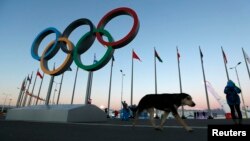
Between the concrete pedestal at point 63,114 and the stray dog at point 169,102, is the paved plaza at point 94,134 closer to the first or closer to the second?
the stray dog at point 169,102

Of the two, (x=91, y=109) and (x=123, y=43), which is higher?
(x=123, y=43)

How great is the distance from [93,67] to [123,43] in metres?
2.97

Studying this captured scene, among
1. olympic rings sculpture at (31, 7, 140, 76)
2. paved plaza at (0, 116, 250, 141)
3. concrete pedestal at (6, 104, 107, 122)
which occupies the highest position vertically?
olympic rings sculpture at (31, 7, 140, 76)

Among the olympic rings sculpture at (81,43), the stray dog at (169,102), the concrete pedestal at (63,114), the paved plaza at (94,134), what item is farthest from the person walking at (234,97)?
the concrete pedestal at (63,114)

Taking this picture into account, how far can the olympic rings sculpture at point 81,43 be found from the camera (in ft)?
48.2

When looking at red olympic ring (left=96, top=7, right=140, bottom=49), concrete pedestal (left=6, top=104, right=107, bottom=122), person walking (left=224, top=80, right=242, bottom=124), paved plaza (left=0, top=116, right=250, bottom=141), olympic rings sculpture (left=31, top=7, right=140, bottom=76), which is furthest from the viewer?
olympic rings sculpture (left=31, top=7, right=140, bottom=76)

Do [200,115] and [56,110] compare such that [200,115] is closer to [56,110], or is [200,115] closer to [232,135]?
[56,110]

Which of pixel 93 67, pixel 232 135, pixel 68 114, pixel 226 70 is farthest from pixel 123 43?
pixel 226 70

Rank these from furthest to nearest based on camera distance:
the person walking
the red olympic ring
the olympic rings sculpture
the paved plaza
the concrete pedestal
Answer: the olympic rings sculpture → the red olympic ring → the concrete pedestal → the person walking → the paved plaza

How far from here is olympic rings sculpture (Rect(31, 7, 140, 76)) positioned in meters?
14.7

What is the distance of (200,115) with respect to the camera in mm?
43906

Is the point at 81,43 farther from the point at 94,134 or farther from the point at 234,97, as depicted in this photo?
the point at 234,97

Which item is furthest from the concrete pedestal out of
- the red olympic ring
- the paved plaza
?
the paved plaza

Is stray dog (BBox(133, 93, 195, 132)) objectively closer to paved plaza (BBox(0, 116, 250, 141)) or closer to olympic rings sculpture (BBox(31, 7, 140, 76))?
paved plaza (BBox(0, 116, 250, 141))
